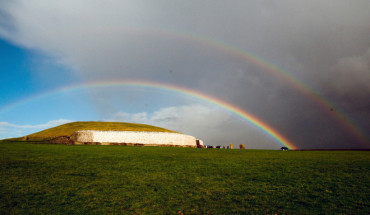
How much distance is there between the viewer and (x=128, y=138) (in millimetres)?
39875

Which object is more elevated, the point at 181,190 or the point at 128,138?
the point at 128,138

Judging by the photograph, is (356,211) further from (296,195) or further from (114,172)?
(114,172)

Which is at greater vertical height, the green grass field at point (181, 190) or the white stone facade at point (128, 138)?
the white stone facade at point (128, 138)

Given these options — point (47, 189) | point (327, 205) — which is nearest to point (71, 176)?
point (47, 189)

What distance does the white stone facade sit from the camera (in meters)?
37.2

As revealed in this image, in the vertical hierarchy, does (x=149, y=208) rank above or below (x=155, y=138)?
below

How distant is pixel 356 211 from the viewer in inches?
288

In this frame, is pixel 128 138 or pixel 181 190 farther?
pixel 128 138

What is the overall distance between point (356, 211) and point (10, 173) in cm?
1556

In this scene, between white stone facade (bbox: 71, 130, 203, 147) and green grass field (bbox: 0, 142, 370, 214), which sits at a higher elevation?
white stone facade (bbox: 71, 130, 203, 147)

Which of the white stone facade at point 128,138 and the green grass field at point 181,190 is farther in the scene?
the white stone facade at point 128,138

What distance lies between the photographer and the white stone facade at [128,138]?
122 ft

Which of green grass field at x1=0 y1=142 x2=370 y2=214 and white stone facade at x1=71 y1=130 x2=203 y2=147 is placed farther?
white stone facade at x1=71 y1=130 x2=203 y2=147

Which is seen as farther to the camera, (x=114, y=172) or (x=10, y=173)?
(x=114, y=172)
